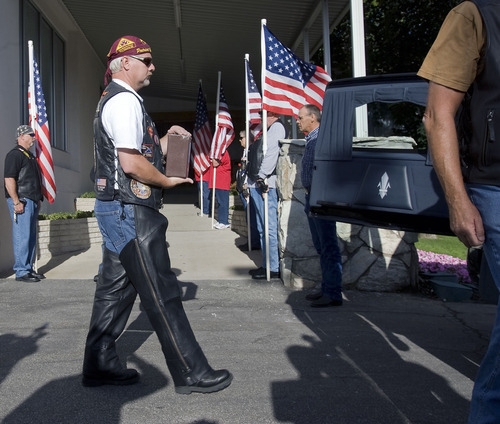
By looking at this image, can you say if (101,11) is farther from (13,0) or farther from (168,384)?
(168,384)

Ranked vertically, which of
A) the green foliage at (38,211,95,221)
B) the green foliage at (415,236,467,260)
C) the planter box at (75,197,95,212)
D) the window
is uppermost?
the window

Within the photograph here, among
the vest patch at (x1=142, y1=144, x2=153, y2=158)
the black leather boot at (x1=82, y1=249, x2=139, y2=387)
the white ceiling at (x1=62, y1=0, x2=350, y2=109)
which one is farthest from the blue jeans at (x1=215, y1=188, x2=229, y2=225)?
the vest patch at (x1=142, y1=144, x2=153, y2=158)

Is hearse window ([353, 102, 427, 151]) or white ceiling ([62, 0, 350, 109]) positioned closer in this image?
white ceiling ([62, 0, 350, 109])

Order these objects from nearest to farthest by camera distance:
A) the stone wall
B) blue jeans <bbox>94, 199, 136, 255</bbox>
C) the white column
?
blue jeans <bbox>94, 199, 136, 255</bbox> → the stone wall → the white column

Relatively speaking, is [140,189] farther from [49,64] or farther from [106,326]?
[49,64]

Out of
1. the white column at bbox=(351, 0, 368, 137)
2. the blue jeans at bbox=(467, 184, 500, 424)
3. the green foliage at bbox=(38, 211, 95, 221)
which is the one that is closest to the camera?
the blue jeans at bbox=(467, 184, 500, 424)

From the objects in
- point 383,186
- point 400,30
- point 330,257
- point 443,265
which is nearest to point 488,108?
point 383,186

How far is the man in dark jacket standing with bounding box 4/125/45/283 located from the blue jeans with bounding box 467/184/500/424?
6.48m

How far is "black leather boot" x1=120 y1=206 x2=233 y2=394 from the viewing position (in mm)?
3354

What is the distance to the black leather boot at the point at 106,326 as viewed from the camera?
356cm

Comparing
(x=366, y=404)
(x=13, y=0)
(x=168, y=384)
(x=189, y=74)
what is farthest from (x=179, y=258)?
(x=189, y=74)

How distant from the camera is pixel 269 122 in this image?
7.94 metres

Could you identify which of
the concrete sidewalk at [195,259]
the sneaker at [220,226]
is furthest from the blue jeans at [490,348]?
the sneaker at [220,226]

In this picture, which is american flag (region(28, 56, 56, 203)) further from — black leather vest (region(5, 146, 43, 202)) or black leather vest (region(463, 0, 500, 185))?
black leather vest (region(463, 0, 500, 185))
